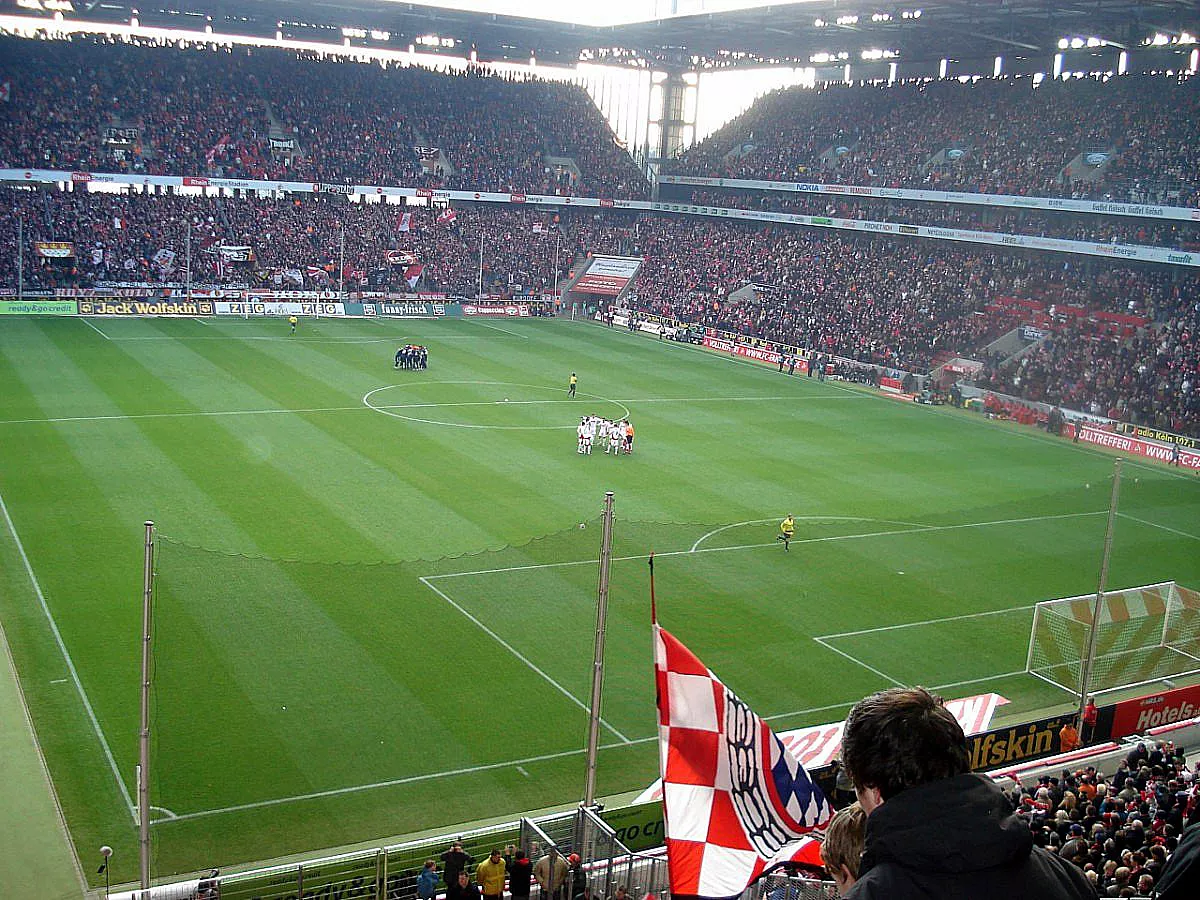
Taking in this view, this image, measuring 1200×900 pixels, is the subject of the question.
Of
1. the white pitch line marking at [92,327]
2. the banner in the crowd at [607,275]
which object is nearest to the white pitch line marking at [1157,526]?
the white pitch line marking at [92,327]

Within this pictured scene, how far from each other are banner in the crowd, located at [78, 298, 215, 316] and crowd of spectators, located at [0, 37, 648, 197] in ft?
33.7

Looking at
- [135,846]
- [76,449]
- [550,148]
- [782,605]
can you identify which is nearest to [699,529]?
[782,605]

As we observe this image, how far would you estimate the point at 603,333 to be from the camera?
6556 cm

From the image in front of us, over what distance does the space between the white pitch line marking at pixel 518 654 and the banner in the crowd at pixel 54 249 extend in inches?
1842

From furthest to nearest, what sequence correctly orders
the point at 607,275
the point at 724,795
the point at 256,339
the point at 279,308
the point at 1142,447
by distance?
the point at 607,275, the point at 279,308, the point at 256,339, the point at 1142,447, the point at 724,795

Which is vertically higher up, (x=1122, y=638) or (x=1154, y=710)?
(x=1122, y=638)

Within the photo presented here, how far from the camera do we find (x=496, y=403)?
42.0 metres

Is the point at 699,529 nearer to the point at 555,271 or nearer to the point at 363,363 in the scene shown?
the point at 363,363

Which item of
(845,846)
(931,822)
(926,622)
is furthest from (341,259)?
(931,822)

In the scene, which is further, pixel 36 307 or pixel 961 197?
pixel 961 197

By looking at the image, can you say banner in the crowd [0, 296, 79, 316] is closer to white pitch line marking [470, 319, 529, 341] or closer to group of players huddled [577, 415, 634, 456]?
white pitch line marking [470, 319, 529, 341]

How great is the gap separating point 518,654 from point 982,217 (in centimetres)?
4738

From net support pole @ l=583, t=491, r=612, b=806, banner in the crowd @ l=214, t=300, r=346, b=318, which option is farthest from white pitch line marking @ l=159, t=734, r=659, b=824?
banner in the crowd @ l=214, t=300, r=346, b=318

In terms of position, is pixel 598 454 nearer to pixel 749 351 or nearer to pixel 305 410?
pixel 305 410
